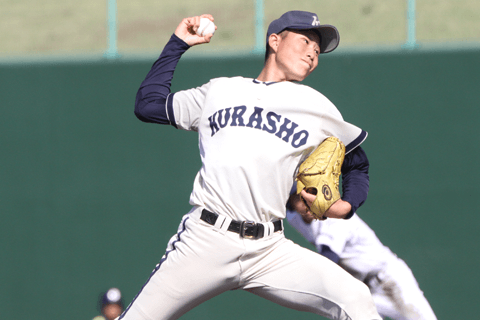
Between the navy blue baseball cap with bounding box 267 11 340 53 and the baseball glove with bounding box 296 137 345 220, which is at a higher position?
the navy blue baseball cap with bounding box 267 11 340 53

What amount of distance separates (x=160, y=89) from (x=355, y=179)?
105 centimetres

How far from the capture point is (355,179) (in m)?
3.11

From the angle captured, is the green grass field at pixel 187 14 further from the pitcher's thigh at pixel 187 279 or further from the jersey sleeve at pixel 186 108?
the pitcher's thigh at pixel 187 279

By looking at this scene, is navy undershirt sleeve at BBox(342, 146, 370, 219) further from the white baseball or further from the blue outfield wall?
the blue outfield wall

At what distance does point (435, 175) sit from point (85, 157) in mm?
2794

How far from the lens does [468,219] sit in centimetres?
491

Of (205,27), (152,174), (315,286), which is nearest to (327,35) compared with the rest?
(205,27)

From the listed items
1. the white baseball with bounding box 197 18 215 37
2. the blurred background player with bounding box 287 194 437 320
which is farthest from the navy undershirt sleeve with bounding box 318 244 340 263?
the white baseball with bounding box 197 18 215 37

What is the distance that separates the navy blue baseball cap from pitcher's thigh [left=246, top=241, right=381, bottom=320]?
1.09 metres

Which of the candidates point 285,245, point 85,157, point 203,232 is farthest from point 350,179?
point 85,157

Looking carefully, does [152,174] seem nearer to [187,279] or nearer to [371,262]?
[371,262]

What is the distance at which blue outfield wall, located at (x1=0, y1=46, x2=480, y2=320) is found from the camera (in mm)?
4930

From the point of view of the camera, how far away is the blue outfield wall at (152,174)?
493cm

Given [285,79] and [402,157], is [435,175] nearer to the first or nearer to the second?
[402,157]
